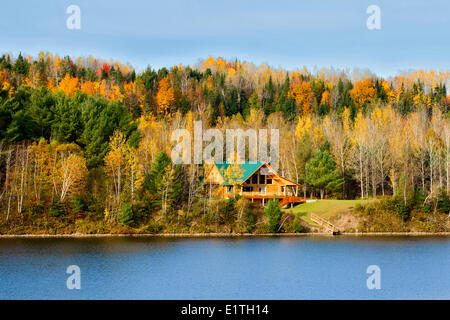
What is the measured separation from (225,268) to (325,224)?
66.7 feet

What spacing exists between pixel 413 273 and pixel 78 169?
104ft

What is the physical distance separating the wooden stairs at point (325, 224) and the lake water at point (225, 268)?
448 centimetres

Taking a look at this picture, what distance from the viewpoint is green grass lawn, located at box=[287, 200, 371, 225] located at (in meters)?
50.8

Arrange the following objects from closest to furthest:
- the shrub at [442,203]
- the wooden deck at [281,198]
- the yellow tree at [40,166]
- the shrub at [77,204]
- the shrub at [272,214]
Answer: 1. the shrub at [77,204]
2. the shrub at [272,214]
3. the yellow tree at [40,166]
4. the shrub at [442,203]
5. the wooden deck at [281,198]

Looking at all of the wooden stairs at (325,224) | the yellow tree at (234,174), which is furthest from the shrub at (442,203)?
the yellow tree at (234,174)

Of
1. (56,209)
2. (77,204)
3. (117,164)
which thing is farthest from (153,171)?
(56,209)

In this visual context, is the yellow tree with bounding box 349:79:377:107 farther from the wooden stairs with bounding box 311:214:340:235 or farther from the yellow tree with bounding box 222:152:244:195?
the wooden stairs with bounding box 311:214:340:235

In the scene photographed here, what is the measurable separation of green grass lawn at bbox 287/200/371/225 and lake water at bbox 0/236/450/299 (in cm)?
671

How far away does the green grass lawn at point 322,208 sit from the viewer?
5081 centimetres

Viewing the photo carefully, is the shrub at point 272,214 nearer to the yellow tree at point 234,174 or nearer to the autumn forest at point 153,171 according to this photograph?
the autumn forest at point 153,171

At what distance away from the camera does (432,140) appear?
60.3 meters

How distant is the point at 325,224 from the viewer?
49344 mm

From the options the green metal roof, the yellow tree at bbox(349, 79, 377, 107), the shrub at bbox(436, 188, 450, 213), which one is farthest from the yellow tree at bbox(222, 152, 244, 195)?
the yellow tree at bbox(349, 79, 377, 107)
